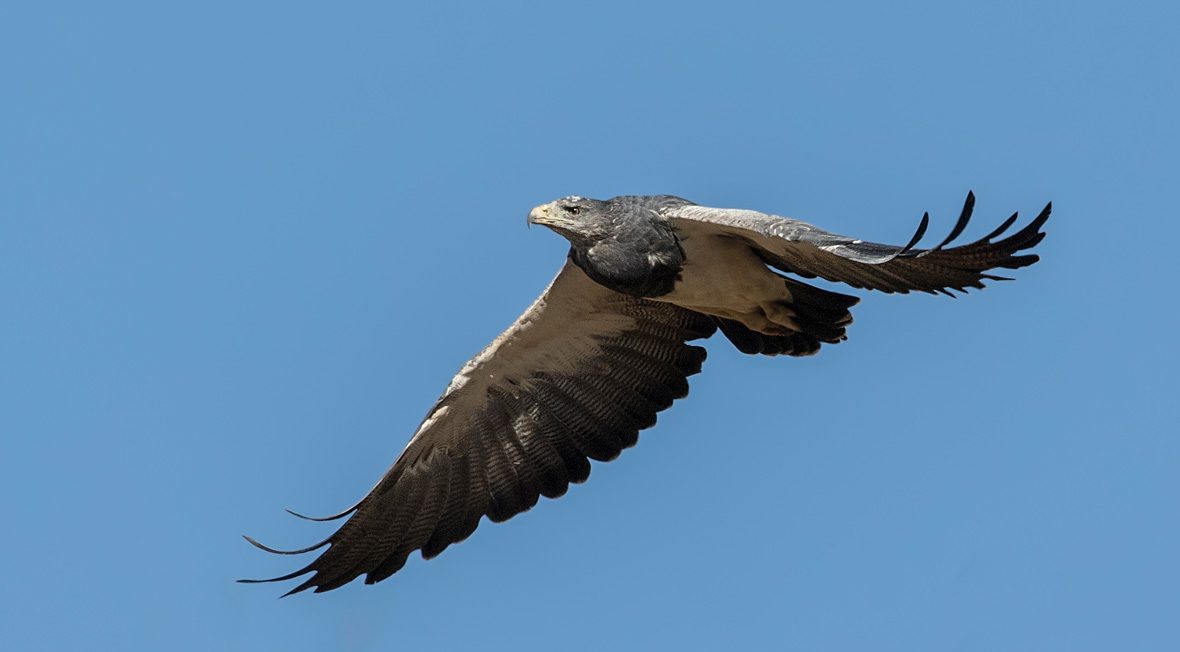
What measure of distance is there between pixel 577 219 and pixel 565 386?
2.63 metres

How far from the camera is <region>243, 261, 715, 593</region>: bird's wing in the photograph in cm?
1582

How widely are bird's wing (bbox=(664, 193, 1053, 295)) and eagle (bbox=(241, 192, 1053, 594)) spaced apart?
1.77ft

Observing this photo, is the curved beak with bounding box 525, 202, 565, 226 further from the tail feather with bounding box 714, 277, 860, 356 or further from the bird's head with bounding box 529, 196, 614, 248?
the tail feather with bounding box 714, 277, 860, 356

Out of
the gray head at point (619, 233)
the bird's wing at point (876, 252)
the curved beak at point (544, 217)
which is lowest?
the bird's wing at point (876, 252)

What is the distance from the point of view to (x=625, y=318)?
15961mm

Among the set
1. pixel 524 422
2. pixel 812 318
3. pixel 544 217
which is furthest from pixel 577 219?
pixel 524 422

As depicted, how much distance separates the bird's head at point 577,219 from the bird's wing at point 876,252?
0.52 meters

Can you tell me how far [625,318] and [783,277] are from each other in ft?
6.07

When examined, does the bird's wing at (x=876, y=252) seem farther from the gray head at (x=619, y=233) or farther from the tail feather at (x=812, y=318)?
the tail feather at (x=812, y=318)

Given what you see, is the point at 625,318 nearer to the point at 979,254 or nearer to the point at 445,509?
the point at 445,509

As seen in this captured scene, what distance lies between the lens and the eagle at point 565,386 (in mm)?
14656

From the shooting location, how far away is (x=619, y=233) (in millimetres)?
14031

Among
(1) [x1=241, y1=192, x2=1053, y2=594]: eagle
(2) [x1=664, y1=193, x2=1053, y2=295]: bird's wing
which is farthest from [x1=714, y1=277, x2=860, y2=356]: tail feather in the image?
(2) [x1=664, y1=193, x2=1053, y2=295]: bird's wing

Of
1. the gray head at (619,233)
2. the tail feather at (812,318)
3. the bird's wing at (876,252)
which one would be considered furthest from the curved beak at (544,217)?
the tail feather at (812,318)
